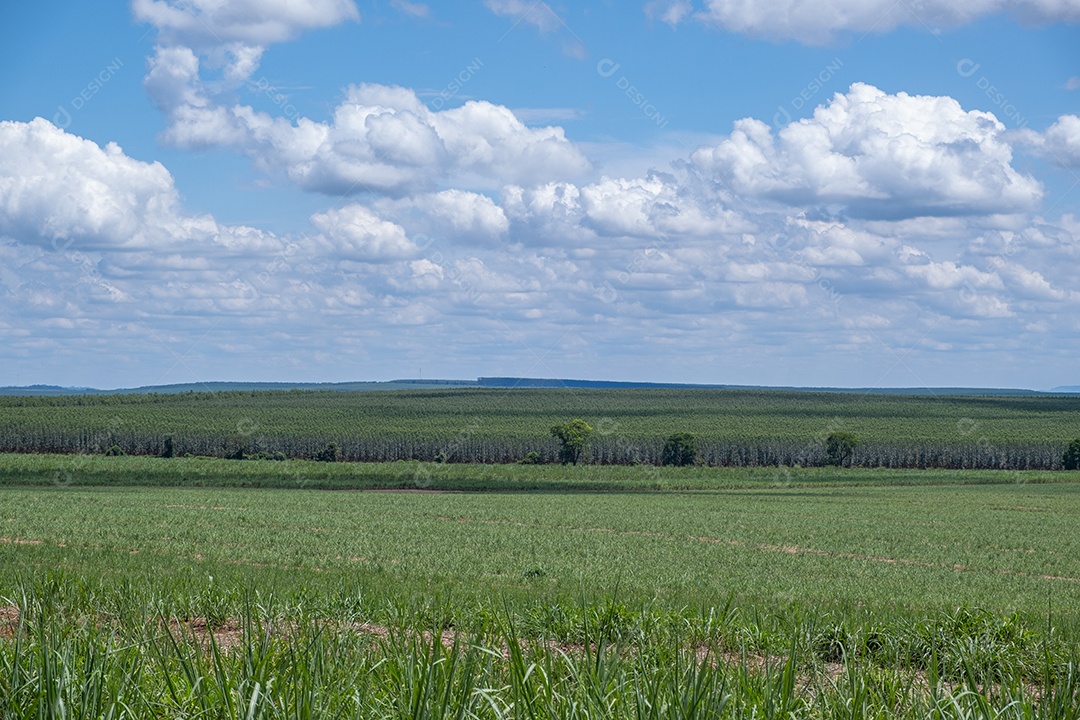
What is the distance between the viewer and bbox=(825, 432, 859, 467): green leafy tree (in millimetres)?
116312

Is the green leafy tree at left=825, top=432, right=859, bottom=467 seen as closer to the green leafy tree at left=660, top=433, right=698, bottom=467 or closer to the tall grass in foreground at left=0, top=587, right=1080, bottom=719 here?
the green leafy tree at left=660, top=433, right=698, bottom=467

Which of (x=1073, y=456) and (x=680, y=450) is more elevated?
(x=680, y=450)

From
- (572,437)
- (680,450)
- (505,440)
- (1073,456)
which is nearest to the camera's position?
(572,437)

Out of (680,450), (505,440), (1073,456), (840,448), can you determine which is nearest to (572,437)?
(680,450)

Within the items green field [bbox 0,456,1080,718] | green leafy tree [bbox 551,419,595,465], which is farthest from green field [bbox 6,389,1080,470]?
green field [bbox 0,456,1080,718]

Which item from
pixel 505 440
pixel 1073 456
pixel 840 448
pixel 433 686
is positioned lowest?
pixel 1073 456

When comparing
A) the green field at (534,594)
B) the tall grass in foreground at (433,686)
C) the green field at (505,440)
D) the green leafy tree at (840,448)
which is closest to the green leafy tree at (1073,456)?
the green field at (505,440)

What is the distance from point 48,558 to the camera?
19.1 metres

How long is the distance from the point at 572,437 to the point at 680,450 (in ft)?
46.4

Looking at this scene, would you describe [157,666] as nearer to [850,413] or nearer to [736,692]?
[736,692]

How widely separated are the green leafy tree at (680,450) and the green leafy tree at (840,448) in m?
15.6

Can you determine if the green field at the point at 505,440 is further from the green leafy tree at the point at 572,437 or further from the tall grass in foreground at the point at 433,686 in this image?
the tall grass in foreground at the point at 433,686

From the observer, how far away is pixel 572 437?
359ft

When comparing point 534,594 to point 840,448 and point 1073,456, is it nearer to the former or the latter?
point 840,448
